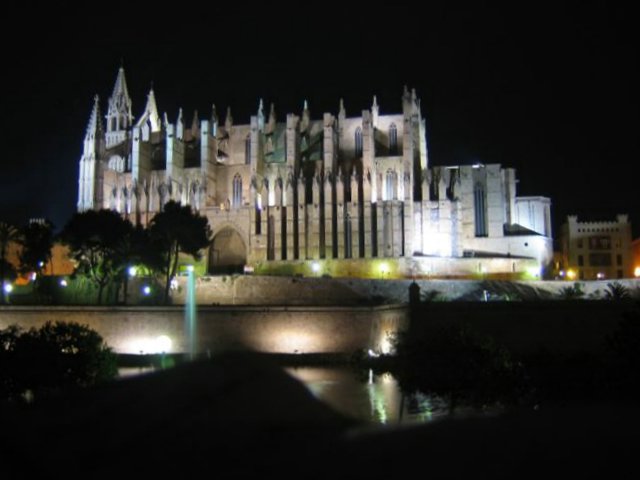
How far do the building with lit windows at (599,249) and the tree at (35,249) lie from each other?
130ft

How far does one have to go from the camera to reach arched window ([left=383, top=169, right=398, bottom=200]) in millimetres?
55219

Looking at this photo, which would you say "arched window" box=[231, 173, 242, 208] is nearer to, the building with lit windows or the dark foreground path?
the building with lit windows

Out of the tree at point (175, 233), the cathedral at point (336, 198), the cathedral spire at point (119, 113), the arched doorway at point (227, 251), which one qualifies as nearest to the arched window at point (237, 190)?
the cathedral at point (336, 198)

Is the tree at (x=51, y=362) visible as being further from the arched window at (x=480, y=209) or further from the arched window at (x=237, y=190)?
the arched window at (x=480, y=209)

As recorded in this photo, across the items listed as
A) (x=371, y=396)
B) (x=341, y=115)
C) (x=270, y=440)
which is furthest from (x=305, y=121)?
(x=270, y=440)

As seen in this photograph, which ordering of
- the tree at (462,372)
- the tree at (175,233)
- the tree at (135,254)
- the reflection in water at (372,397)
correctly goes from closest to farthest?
the tree at (462,372)
the reflection in water at (372,397)
the tree at (135,254)
the tree at (175,233)

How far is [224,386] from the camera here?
3.25 meters

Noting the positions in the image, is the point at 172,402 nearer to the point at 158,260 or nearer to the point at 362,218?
the point at 158,260

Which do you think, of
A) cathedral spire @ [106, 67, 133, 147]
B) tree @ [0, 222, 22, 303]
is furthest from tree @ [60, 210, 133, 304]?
cathedral spire @ [106, 67, 133, 147]

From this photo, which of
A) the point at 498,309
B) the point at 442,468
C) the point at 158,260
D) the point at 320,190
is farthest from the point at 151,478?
the point at 320,190

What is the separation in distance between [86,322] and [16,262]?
24.7 m

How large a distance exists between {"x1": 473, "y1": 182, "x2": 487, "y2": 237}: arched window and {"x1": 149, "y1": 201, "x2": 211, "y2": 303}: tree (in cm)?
2024

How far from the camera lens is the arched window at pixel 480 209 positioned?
56156 millimetres

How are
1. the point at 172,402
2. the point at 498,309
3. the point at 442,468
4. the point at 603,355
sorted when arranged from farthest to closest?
the point at 498,309 → the point at 603,355 → the point at 172,402 → the point at 442,468
